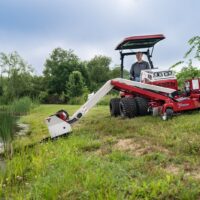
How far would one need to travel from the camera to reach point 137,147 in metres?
4.84

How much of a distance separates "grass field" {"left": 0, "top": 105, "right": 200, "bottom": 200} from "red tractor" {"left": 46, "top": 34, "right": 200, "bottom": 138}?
1.66 feet

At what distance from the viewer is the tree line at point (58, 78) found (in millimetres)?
29684

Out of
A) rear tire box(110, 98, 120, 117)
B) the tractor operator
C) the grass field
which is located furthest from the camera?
rear tire box(110, 98, 120, 117)

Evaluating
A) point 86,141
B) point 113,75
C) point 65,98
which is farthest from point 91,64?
point 86,141

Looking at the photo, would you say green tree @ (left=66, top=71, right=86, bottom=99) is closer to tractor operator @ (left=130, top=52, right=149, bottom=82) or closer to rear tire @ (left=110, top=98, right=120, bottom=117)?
rear tire @ (left=110, top=98, right=120, bottom=117)

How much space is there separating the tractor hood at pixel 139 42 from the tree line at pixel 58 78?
42.9ft

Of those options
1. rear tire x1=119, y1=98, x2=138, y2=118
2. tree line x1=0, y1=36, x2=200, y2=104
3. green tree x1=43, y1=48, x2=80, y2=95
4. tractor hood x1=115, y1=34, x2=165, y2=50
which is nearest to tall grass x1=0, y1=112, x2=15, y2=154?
rear tire x1=119, y1=98, x2=138, y2=118

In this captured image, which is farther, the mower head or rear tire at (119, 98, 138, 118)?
rear tire at (119, 98, 138, 118)

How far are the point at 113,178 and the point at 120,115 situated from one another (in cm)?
537

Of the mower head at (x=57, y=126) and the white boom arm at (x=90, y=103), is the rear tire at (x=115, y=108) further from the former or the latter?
the mower head at (x=57, y=126)

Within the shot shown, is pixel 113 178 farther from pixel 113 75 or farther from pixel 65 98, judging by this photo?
pixel 113 75

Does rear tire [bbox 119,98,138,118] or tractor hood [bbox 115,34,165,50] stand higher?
tractor hood [bbox 115,34,165,50]

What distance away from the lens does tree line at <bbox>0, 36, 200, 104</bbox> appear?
2968cm

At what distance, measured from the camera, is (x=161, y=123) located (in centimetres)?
636
